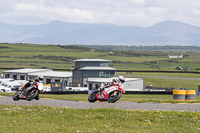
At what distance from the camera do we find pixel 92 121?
1739cm

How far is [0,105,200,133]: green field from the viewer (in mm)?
15375

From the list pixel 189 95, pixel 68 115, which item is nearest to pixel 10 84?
pixel 189 95

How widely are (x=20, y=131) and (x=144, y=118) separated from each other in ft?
21.4

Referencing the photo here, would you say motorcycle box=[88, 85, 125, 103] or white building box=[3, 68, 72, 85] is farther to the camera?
white building box=[3, 68, 72, 85]

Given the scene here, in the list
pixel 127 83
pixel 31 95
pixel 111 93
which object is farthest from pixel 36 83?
pixel 127 83

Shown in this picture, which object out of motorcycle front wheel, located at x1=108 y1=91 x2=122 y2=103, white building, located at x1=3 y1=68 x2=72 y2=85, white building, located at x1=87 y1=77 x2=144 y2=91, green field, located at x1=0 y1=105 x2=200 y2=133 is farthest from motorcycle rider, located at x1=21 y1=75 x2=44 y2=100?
white building, located at x1=3 y1=68 x2=72 y2=85

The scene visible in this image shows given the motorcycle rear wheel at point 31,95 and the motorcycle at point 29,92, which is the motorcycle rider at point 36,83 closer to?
the motorcycle at point 29,92

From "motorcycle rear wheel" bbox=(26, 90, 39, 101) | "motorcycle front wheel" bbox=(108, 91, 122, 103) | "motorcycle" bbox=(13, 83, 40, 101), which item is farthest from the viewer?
"motorcycle rear wheel" bbox=(26, 90, 39, 101)

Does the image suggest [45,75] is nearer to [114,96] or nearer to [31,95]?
[31,95]

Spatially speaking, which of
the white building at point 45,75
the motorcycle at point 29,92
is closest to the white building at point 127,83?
the white building at point 45,75

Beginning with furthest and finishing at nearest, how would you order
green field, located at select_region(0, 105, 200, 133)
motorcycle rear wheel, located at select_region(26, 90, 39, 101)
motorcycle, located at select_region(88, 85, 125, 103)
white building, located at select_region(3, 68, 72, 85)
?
white building, located at select_region(3, 68, 72, 85), motorcycle rear wheel, located at select_region(26, 90, 39, 101), motorcycle, located at select_region(88, 85, 125, 103), green field, located at select_region(0, 105, 200, 133)

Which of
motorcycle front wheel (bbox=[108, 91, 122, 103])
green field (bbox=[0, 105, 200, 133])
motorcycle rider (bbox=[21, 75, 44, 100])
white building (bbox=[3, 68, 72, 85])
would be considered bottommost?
green field (bbox=[0, 105, 200, 133])

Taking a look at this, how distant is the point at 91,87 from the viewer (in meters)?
83.4

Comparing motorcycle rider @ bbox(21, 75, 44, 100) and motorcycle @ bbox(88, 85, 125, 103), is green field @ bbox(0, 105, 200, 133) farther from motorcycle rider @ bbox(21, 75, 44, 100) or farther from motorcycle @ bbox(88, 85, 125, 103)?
motorcycle rider @ bbox(21, 75, 44, 100)
